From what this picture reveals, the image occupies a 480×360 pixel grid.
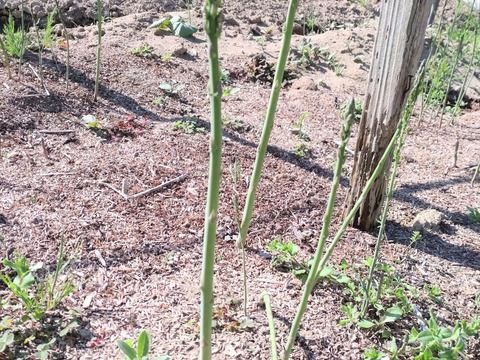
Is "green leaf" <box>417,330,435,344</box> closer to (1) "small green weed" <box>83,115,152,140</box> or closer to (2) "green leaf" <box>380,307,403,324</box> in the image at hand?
(2) "green leaf" <box>380,307,403,324</box>

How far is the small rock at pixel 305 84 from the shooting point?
16.9ft

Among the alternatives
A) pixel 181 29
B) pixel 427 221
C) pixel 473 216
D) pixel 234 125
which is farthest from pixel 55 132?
pixel 473 216

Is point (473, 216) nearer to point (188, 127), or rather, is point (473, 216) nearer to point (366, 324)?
point (366, 324)

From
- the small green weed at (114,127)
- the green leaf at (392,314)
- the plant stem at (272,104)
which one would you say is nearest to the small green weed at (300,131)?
the small green weed at (114,127)

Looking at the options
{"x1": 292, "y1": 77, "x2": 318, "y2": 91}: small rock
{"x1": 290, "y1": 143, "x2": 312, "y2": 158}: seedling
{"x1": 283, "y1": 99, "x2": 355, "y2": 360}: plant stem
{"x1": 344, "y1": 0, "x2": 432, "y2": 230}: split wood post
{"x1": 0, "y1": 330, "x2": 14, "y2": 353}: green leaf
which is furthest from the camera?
{"x1": 292, "y1": 77, "x2": 318, "y2": 91}: small rock

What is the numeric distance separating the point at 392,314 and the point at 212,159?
143 centimetres

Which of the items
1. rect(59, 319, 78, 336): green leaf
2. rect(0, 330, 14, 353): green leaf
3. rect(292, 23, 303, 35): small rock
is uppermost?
rect(292, 23, 303, 35): small rock

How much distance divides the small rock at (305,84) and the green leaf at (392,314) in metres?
3.45

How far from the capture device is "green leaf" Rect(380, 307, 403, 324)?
2.11 m

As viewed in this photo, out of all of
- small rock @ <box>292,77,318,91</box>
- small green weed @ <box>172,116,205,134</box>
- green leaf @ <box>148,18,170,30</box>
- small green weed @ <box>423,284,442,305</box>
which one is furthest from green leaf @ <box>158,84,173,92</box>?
small green weed @ <box>423,284,442,305</box>

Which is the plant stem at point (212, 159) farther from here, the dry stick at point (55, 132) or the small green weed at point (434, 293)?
the dry stick at point (55, 132)

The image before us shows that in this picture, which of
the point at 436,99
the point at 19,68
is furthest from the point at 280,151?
the point at 19,68

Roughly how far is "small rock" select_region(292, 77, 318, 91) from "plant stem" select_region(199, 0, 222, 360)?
4089mm

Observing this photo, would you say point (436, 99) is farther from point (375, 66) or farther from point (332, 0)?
point (332, 0)
